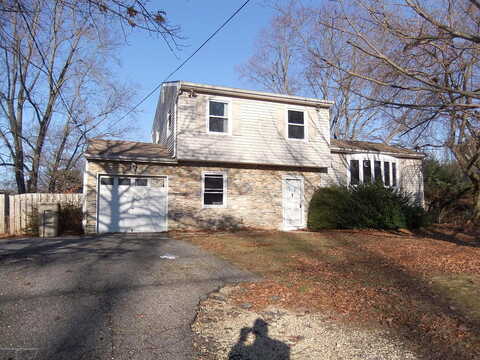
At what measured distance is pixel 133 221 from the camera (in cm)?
1317

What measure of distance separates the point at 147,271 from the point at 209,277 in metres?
1.18

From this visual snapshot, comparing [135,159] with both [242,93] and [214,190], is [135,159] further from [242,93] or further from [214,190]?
[242,93]

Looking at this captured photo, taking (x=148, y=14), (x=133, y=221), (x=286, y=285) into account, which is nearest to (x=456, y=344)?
(x=286, y=285)

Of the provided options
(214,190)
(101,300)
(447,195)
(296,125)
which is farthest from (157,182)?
(447,195)

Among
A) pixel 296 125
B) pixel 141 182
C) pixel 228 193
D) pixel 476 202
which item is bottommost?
pixel 476 202

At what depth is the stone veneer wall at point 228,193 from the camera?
1286 cm

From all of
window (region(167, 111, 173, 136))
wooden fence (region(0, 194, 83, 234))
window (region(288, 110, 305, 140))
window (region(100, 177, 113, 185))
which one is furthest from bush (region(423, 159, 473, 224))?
wooden fence (region(0, 194, 83, 234))

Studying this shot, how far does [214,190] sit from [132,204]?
3.15 m

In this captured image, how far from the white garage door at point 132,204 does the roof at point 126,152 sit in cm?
79

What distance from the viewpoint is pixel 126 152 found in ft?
44.4

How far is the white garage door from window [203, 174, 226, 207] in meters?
1.59

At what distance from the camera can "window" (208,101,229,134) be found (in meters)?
14.0

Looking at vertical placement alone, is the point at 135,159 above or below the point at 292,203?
above

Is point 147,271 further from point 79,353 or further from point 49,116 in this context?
point 49,116
